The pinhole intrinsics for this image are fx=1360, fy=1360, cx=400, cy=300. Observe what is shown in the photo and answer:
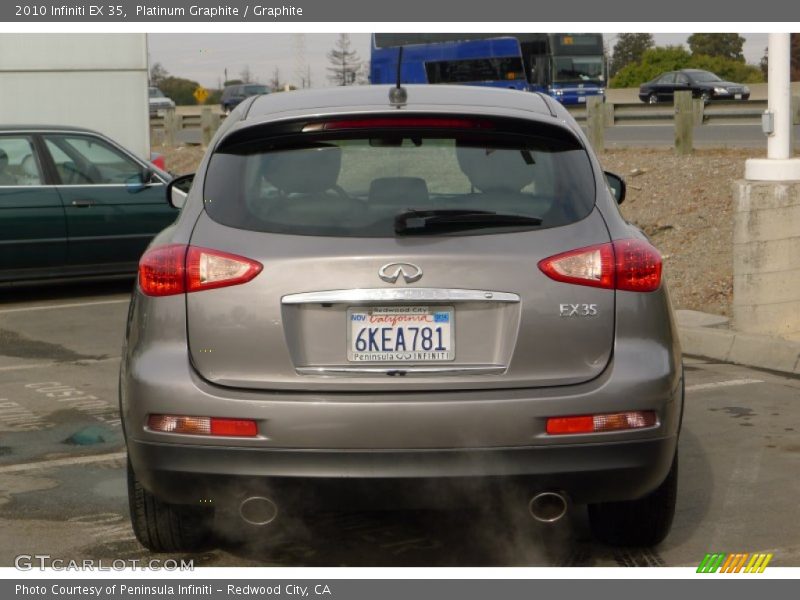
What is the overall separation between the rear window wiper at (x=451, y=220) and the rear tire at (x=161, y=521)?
1273 millimetres

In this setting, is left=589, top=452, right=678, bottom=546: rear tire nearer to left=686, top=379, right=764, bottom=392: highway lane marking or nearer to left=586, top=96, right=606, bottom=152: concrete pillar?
left=686, top=379, right=764, bottom=392: highway lane marking

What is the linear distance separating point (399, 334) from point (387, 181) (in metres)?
0.61

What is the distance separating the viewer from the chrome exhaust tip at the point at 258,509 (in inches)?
172

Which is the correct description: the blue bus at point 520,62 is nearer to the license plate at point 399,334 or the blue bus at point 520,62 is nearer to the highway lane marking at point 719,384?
the highway lane marking at point 719,384

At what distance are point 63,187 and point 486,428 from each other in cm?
910

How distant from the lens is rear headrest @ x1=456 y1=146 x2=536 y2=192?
15.1ft

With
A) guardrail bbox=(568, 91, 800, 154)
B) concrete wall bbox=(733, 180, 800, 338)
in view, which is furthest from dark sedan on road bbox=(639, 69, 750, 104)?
concrete wall bbox=(733, 180, 800, 338)

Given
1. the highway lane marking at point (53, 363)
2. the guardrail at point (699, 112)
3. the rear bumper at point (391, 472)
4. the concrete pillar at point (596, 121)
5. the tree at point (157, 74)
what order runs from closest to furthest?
1. the rear bumper at point (391, 472)
2. the highway lane marking at point (53, 363)
3. the guardrail at point (699, 112)
4. the concrete pillar at point (596, 121)
5. the tree at point (157, 74)

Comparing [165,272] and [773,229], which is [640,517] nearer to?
[165,272]

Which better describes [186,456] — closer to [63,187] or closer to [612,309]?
[612,309]

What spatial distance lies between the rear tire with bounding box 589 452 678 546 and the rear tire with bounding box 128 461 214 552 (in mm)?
1459

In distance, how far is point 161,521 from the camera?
4.89 meters

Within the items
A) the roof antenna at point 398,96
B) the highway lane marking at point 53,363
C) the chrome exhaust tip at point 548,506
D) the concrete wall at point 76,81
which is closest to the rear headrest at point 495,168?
the roof antenna at point 398,96

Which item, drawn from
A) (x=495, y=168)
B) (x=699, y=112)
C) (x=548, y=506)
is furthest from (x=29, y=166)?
(x=699, y=112)
